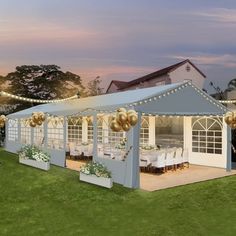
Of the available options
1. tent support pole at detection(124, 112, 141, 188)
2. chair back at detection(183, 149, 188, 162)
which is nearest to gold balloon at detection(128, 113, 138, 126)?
tent support pole at detection(124, 112, 141, 188)

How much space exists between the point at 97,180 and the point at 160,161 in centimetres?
Result: 320

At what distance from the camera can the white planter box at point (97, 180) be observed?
13.8 meters

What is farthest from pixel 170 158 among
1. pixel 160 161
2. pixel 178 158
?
pixel 160 161

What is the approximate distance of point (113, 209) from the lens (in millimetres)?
11203

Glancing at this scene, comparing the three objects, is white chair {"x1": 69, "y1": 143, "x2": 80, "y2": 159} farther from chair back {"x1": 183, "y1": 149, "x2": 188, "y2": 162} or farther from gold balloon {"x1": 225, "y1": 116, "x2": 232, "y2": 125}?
gold balloon {"x1": 225, "y1": 116, "x2": 232, "y2": 125}

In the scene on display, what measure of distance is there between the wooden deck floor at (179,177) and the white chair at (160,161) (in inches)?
14.4

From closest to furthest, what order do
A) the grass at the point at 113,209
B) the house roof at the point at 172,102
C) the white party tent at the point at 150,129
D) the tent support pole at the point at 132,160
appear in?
the grass at the point at 113,209 → the tent support pole at the point at 132,160 → the white party tent at the point at 150,129 → the house roof at the point at 172,102

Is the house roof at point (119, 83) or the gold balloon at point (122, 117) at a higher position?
→ the house roof at point (119, 83)

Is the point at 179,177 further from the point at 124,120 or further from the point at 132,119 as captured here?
the point at 124,120

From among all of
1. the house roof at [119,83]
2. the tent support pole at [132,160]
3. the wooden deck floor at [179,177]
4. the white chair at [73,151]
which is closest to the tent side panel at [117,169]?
the tent support pole at [132,160]

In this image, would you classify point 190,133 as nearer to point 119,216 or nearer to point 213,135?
point 213,135

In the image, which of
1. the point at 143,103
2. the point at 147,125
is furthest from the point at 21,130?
the point at 143,103

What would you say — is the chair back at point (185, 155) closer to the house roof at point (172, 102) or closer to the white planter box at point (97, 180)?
the house roof at point (172, 102)

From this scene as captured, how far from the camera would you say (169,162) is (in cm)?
1694
